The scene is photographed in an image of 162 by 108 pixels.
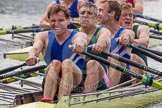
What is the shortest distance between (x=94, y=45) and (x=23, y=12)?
518 inches

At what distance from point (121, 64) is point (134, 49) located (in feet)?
0.84

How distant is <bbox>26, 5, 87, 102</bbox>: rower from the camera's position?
23.1ft

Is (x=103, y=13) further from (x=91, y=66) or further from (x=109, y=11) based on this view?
(x=91, y=66)

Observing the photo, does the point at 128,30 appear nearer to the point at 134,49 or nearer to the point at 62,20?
the point at 134,49

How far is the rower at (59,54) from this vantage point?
7039 millimetres

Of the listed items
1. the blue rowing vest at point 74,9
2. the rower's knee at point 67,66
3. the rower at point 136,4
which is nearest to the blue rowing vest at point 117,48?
the rower's knee at point 67,66

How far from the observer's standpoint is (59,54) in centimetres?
734

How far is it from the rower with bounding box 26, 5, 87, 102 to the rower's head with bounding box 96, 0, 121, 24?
3.14ft

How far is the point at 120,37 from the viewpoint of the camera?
323 inches

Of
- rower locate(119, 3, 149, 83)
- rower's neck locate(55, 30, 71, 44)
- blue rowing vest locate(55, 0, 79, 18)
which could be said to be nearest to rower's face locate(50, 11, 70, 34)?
rower's neck locate(55, 30, 71, 44)

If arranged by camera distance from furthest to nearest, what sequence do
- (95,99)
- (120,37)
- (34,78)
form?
(34,78)
(120,37)
(95,99)

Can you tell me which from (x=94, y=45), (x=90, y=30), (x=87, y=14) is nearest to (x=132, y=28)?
(x=90, y=30)

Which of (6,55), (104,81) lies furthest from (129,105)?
(6,55)

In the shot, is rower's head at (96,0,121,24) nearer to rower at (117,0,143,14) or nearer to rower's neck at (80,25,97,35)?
rower's neck at (80,25,97,35)
